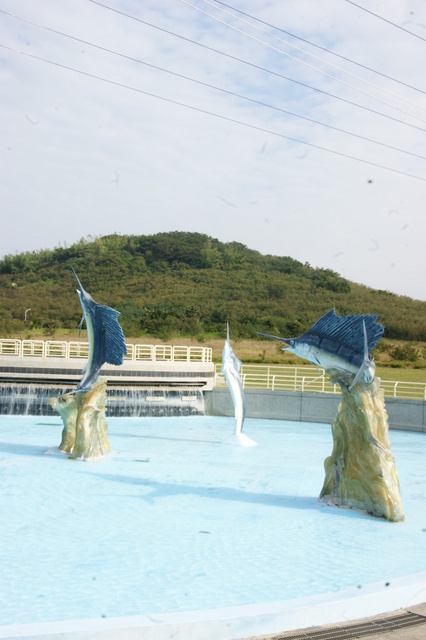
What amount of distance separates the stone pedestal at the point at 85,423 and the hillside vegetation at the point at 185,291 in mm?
21408

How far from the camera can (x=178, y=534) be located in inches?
310

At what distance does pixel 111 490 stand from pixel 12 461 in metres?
2.94

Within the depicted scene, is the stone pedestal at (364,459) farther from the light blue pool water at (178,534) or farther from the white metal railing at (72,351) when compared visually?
the white metal railing at (72,351)

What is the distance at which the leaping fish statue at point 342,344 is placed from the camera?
28.2ft

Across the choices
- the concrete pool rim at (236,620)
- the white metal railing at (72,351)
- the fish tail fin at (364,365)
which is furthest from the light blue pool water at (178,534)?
the white metal railing at (72,351)

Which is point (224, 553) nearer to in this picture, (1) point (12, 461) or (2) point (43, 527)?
(2) point (43, 527)

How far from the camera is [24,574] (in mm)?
6480

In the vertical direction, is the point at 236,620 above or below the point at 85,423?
below

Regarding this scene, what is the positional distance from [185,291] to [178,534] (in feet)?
166

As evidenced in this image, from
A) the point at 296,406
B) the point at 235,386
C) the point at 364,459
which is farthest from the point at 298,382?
the point at 364,459

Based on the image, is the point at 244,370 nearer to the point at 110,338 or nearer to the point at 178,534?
the point at 110,338

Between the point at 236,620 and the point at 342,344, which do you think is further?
the point at 342,344

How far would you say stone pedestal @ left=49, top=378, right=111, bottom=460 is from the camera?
40.0ft

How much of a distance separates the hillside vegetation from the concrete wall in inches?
517
